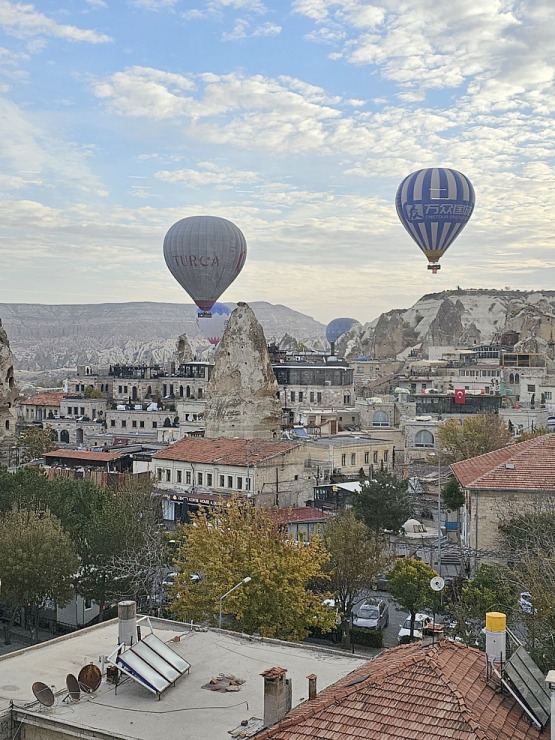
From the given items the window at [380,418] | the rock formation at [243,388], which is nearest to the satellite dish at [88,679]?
the rock formation at [243,388]

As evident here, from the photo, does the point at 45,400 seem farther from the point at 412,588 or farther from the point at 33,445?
the point at 412,588

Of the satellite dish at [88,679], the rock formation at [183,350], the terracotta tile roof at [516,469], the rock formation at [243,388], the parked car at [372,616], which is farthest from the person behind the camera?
the rock formation at [183,350]

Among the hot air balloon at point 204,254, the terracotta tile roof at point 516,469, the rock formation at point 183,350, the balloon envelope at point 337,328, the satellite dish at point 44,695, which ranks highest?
the hot air balloon at point 204,254

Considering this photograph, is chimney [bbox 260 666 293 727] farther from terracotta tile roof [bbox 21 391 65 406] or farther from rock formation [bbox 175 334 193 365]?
rock formation [bbox 175 334 193 365]

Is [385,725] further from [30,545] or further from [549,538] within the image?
[30,545]

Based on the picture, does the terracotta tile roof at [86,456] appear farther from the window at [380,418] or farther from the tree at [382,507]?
the window at [380,418]

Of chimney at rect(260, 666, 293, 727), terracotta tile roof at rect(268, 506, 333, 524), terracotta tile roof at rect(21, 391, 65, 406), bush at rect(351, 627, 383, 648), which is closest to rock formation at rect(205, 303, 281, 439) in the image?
terracotta tile roof at rect(268, 506, 333, 524)
